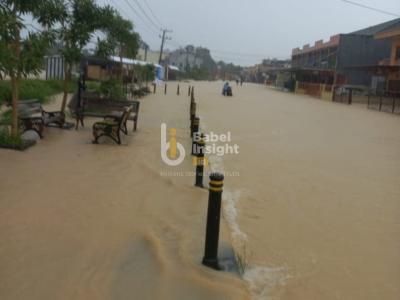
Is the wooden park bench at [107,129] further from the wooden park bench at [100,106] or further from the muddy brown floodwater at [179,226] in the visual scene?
the wooden park bench at [100,106]

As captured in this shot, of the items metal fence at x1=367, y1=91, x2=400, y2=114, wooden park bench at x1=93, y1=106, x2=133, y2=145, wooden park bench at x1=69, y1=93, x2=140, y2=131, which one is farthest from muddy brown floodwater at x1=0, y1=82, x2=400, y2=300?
metal fence at x1=367, y1=91, x2=400, y2=114

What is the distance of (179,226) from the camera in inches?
217

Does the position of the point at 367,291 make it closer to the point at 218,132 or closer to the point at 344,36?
the point at 218,132

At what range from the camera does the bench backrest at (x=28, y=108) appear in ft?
32.7

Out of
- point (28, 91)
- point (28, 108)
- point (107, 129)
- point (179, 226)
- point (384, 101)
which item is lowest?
point (179, 226)

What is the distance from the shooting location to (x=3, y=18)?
6098 mm

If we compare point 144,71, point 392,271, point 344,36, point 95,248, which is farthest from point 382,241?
point 344,36

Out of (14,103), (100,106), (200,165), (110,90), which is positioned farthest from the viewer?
(110,90)

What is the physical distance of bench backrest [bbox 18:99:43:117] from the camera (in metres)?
9.96

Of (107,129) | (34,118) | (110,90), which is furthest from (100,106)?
(110,90)

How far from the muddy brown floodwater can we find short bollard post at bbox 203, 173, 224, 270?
129 millimetres

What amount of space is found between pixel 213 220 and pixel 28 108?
736 centimetres

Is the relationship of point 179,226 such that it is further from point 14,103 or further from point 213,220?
point 14,103

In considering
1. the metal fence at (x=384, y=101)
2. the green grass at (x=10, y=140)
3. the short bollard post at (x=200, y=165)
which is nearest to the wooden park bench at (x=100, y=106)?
the green grass at (x=10, y=140)
